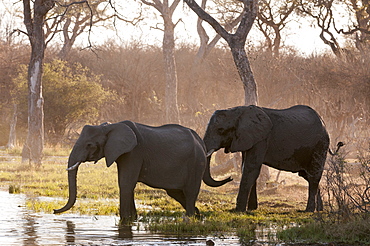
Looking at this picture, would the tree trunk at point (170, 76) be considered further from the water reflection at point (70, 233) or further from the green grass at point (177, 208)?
the water reflection at point (70, 233)

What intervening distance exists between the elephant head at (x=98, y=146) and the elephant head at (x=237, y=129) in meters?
2.23

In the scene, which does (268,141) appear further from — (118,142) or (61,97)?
(61,97)

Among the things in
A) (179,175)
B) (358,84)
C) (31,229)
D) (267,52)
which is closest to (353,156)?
(358,84)

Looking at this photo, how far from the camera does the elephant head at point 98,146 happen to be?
9.43 meters

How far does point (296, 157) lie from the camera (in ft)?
40.2

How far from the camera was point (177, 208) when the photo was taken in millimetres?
11844

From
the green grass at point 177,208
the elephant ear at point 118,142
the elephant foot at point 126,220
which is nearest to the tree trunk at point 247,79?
the green grass at point 177,208

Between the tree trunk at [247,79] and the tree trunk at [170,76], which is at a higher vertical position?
the tree trunk at [170,76]

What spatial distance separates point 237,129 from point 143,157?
2325mm

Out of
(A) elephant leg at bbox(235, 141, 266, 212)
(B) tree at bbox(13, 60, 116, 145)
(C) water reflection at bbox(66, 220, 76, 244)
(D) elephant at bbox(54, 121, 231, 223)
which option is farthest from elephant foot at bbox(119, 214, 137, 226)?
(B) tree at bbox(13, 60, 116, 145)

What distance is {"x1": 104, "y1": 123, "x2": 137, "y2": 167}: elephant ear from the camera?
9.40 m

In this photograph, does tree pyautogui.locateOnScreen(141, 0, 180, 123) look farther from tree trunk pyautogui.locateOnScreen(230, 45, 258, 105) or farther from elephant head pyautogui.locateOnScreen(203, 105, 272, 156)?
elephant head pyautogui.locateOnScreen(203, 105, 272, 156)

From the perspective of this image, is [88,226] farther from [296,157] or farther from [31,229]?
[296,157]

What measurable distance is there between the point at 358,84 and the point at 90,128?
67.5 feet
